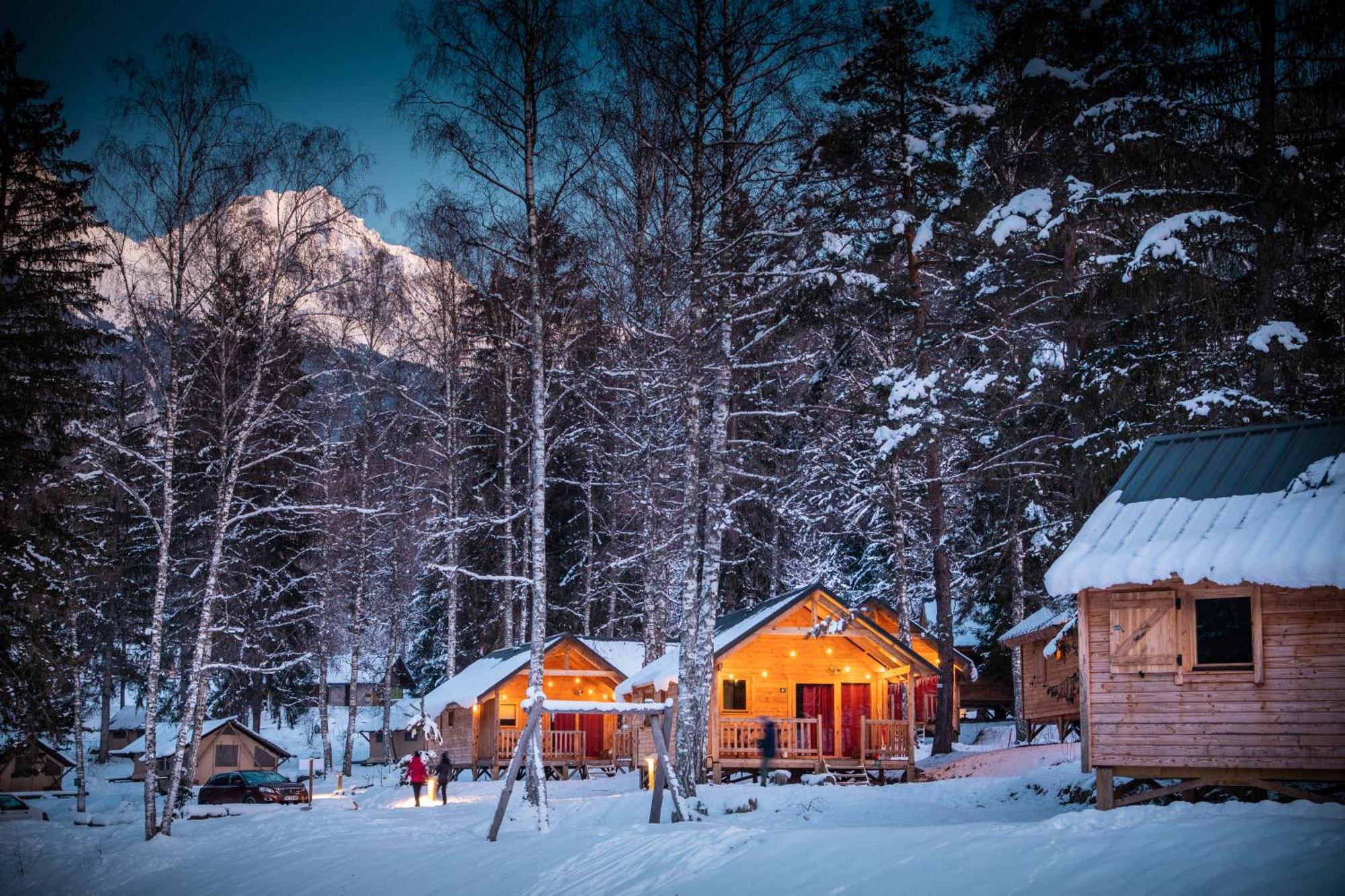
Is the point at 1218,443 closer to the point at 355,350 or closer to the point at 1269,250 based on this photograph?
the point at 1269,250

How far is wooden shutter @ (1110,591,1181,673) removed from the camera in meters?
14.6

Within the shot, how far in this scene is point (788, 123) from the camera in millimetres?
18000

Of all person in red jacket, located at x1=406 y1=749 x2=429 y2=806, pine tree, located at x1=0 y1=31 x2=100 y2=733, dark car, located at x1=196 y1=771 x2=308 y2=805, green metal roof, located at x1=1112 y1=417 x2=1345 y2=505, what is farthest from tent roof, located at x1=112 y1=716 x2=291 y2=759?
green metal roof, located at x1=1112 y1=417 x2=1345 y2=505

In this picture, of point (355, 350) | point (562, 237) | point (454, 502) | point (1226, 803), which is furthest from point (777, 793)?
point (355, 350)

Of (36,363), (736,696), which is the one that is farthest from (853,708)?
(36,363)

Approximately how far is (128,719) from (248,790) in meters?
31.0

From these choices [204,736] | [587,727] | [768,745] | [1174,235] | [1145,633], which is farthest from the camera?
[204,736]

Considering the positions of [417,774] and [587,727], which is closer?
[417,774]

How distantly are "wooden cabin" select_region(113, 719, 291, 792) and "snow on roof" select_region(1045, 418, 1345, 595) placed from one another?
38815 mm

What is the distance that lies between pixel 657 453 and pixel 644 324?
277 inches

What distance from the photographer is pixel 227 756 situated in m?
46.3

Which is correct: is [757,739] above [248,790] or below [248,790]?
above

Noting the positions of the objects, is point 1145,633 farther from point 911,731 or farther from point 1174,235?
point 911,731

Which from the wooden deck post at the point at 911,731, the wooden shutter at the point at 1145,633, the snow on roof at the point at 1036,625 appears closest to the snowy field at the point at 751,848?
the wooden deck post at the point at 911,731
